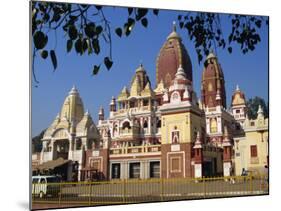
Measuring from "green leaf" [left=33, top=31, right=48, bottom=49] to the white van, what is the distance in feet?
4.13

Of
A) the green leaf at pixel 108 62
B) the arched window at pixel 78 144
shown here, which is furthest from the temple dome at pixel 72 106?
the green leaf at pixel 108 62

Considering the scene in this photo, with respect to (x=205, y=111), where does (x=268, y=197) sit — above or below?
below

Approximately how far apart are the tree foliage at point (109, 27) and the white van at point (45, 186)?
0.95 meters

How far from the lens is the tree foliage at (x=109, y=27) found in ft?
13.1

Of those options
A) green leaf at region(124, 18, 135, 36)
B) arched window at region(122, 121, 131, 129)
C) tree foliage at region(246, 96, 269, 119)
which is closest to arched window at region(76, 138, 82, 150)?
arched window at region(122, 121, 131, 129)

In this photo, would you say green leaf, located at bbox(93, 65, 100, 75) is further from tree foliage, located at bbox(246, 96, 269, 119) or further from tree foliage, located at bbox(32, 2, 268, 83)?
tree foliage, located at bbox(246, 96, 269, 119)

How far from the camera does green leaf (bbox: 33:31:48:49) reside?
420cm

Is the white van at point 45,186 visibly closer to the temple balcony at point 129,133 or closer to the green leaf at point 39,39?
the temple balcony at point 129,133

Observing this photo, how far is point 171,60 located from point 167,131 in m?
0.78

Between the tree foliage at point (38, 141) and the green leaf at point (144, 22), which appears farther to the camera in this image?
the green leaf at point (144, 22)
